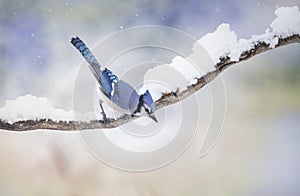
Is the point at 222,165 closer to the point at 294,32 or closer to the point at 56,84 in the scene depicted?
the point at 294,32

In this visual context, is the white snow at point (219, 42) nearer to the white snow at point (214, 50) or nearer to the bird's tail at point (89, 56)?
the white snow at point (214, 50)

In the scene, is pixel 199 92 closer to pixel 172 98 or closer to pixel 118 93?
pixel 172 98

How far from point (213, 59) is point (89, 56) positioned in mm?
435

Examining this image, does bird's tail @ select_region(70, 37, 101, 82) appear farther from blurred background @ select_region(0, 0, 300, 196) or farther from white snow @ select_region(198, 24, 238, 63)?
white snow @ select_region(198, 24, 238, 63)

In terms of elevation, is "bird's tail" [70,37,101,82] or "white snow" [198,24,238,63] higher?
"bird's tail" [70,37,101,82]

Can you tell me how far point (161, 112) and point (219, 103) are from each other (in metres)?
0.21

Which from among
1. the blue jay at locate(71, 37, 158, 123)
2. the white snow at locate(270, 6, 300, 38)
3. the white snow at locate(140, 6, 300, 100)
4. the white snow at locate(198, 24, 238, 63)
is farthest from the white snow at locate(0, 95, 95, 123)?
the white snow at locate(270, 6, 300, 38)

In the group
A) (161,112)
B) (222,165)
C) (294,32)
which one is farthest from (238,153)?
(294,32)

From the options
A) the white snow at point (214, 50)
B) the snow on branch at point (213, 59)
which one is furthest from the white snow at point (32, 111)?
the white snow at point (214, 50)

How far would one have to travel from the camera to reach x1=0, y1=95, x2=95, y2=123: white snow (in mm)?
1621

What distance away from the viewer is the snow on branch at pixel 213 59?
1.61 meters

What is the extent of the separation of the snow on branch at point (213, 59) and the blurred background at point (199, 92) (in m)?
0.02

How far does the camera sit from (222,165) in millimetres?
1605

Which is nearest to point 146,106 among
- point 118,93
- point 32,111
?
point 118,93
